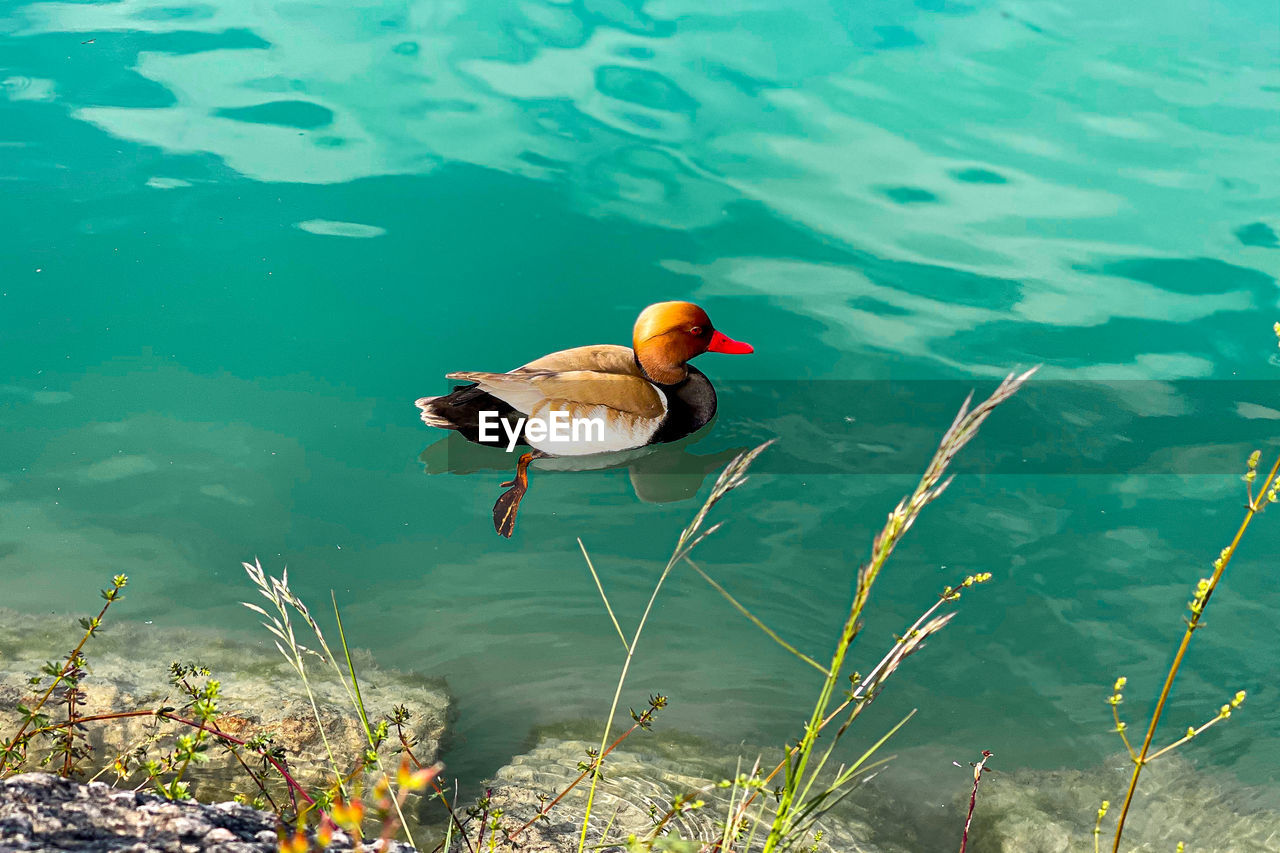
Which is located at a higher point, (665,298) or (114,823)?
(114,823)

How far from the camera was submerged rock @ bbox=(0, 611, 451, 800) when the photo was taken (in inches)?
115

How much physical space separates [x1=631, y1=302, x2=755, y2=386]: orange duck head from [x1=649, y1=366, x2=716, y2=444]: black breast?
55 millimetres

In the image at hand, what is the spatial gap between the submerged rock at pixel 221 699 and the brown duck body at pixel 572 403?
1.26 metres

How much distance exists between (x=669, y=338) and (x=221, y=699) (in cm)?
266

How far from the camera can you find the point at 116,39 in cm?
780

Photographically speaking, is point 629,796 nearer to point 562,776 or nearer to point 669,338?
point 562,776

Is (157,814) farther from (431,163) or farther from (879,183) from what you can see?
(879,183)

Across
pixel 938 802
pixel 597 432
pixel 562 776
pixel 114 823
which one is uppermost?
pixel 114 823

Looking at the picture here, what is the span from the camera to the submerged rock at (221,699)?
2934 millimetres

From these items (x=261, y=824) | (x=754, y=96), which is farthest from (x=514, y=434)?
(x=754, y=96)

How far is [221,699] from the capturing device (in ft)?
8.91

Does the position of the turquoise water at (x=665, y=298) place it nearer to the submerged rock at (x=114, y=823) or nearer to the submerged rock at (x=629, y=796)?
the submerged rock at (x=629, y=796)

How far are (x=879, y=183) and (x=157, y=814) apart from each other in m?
6.01

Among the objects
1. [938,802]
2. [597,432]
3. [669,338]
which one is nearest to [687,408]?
[669,338]
